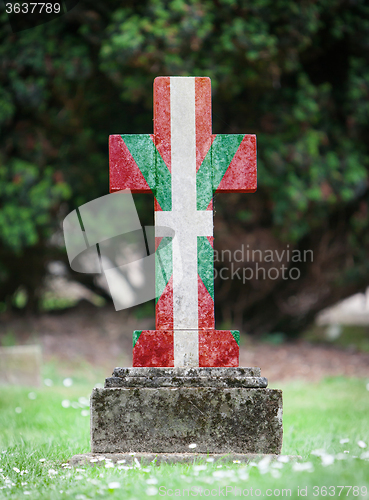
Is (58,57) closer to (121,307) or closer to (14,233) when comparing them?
(14,233)

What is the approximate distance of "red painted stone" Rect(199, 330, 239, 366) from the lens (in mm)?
2424

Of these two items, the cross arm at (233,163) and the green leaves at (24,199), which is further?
the green leaves at (24,199)

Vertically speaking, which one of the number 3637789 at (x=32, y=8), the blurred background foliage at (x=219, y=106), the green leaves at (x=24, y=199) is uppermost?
the number 3637789 at (x=32, y=8)

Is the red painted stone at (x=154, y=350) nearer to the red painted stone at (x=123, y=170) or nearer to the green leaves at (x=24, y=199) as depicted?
the red painted stone at (x=123, y=170)

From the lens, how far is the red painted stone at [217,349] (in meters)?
2.42

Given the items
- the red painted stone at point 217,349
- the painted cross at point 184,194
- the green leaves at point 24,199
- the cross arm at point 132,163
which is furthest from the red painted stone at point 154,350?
the green leaves at point 24,199

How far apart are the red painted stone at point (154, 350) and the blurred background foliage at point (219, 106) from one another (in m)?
3.70

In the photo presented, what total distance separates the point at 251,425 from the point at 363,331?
26.5 feet

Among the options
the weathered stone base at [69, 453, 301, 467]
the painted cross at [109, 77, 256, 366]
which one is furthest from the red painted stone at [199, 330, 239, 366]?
the weathered stone base at [69, 453, 301, 467]

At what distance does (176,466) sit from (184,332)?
654 mm

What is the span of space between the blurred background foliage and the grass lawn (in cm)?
271

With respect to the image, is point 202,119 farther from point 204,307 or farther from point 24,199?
point 24,199

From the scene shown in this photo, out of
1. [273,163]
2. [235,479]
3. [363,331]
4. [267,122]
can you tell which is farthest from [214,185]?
[363,331]

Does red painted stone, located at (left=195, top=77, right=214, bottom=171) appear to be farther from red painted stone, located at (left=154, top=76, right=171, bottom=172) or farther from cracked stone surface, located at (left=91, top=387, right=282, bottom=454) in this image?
cracked stone surface, located at (left=91, top=387, right=282, bottom=454)
